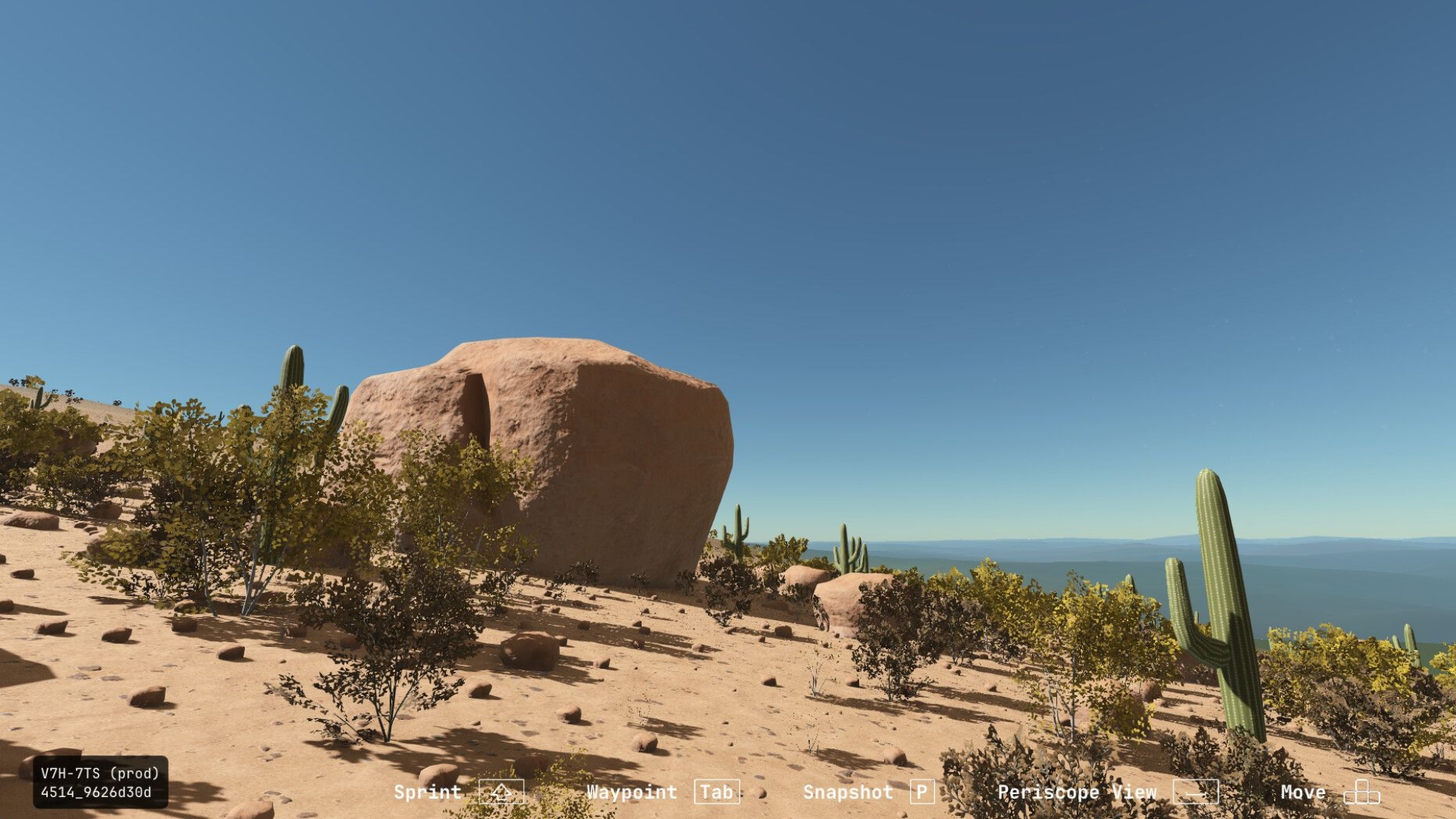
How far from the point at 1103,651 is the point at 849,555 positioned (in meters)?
29.5

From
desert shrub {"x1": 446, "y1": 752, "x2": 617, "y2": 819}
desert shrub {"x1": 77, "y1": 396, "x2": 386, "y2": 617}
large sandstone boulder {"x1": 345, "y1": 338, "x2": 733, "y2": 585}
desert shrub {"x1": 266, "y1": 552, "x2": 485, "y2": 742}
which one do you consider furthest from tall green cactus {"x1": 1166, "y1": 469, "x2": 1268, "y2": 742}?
large sandstone boulder {"x1": 345, "y1": 338, "x2": 733, "y2": 585}

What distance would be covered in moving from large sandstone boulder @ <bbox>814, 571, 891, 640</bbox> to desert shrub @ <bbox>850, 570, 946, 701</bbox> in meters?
0.31

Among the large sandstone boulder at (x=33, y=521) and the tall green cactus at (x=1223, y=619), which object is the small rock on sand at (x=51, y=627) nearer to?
the large sandstone boulder at (x=33, y=521)

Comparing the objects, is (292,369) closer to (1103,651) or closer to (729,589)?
(729,589)

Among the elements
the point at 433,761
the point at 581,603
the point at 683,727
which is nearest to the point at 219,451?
the point at 433,761

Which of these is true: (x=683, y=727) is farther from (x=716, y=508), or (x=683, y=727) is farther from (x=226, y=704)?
(x=716, y=508)

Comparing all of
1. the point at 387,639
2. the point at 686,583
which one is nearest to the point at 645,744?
the point at 387,639

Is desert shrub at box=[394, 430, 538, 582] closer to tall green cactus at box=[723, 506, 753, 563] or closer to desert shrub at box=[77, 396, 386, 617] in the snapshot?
desert shrub at box=[77, 396, 386, 617]

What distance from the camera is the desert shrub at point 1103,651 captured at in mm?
10953

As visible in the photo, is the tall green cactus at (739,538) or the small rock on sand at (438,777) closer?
the small rock on sand at (438,777)

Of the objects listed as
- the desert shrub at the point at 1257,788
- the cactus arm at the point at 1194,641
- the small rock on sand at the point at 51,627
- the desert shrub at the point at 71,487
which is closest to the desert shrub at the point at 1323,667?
the cactus arm at the point at 1194,641

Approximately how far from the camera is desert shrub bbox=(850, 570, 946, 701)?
1377cm

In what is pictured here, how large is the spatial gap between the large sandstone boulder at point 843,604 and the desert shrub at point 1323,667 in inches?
439

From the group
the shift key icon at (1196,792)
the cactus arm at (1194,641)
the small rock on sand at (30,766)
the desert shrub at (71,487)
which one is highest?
the desert shrub at (71,487)
